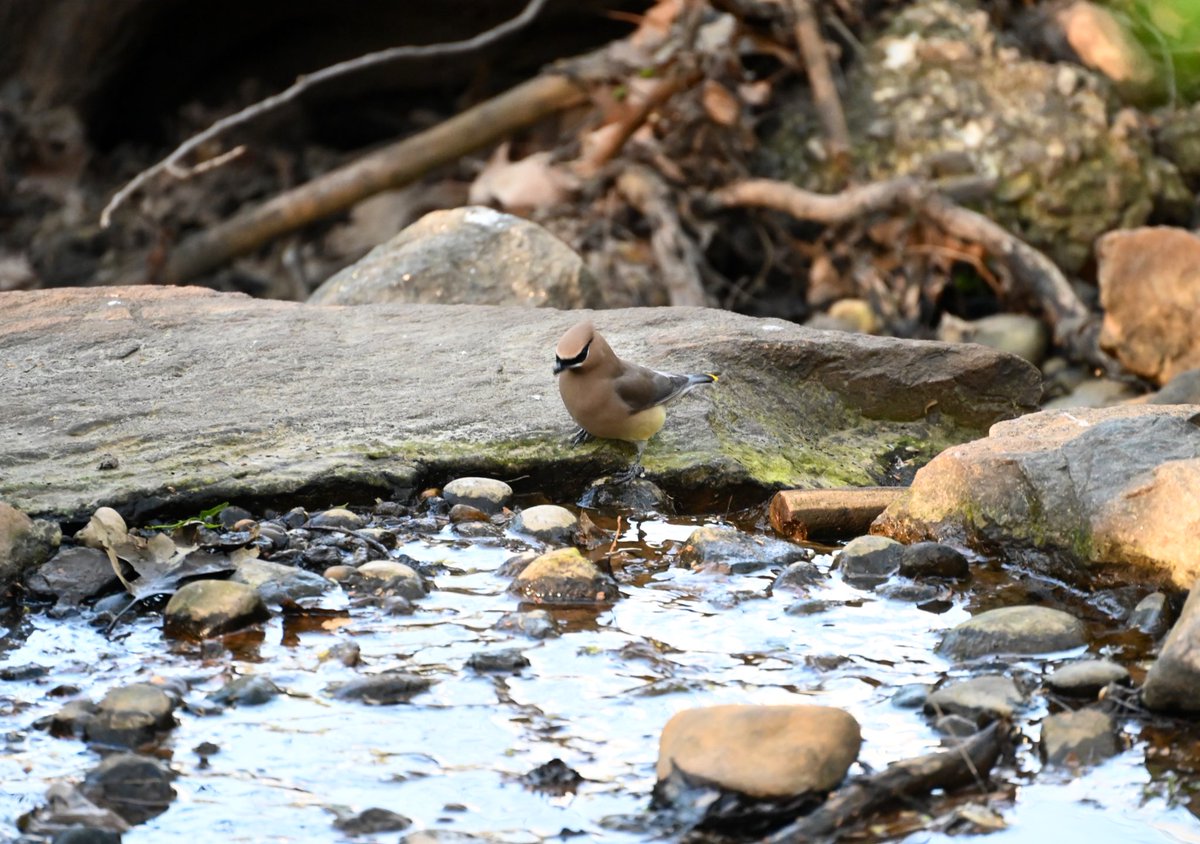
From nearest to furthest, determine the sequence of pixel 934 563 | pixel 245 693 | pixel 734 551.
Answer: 1. pixel 245 693
2. pixel 934 563
3. pixel 734 551

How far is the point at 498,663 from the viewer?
3408 mm

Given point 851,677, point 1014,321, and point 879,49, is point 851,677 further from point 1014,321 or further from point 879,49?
point 879,49

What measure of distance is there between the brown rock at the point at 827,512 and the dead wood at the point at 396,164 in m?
5.88

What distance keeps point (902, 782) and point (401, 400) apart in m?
2.75

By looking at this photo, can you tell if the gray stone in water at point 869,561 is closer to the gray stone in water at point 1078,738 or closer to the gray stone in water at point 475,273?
the gray stone in water at point 1078,738

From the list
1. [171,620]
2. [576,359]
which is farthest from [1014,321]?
[171,620]

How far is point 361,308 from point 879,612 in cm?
314

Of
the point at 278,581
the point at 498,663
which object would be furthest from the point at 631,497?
the point at 498,663

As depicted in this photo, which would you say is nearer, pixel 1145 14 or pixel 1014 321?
pixel 1014 321

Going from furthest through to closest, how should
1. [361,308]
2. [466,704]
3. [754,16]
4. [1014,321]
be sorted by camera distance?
1. [754,16]
2. [1014,321]
3. [361,308]
4. [466,704]

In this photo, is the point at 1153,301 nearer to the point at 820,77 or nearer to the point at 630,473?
the point at 820,77

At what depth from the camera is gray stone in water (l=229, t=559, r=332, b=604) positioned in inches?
150

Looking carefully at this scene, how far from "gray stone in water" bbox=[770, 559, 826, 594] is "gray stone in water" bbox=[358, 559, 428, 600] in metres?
0.93

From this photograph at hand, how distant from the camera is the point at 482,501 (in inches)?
181
